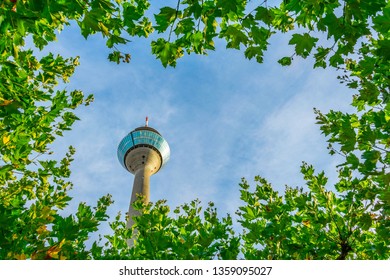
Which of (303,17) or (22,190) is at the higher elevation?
(303,17)

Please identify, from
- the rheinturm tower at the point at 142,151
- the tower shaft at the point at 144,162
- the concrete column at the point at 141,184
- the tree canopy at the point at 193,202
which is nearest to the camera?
the tree canopy at the point at 193,202

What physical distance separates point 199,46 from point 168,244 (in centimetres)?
319

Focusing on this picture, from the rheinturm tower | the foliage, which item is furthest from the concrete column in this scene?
the foliage

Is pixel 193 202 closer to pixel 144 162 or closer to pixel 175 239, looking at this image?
pixel 175 239

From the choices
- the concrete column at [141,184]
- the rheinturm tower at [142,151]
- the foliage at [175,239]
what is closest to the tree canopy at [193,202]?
the foliage at [175,239]

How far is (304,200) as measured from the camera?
6.29 m

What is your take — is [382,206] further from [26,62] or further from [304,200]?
[26,62]

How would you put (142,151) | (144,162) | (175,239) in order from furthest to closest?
1. (142,151)
2. (144,162)
3. (175,239)

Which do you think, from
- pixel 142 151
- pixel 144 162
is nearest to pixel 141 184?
pixel 144 162

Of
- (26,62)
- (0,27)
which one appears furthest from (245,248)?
(0,27)

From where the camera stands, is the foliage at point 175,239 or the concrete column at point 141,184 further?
the concrete column at point 141,184

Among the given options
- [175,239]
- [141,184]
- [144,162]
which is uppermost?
[144,162]

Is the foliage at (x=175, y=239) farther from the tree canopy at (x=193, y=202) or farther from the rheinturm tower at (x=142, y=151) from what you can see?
the rheinturm tower at (x=142, y=151)

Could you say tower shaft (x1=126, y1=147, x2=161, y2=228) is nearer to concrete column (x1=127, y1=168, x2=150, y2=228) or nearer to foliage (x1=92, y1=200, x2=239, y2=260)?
concrete column (x1=127, y1=168, x2=150, y2=228)
